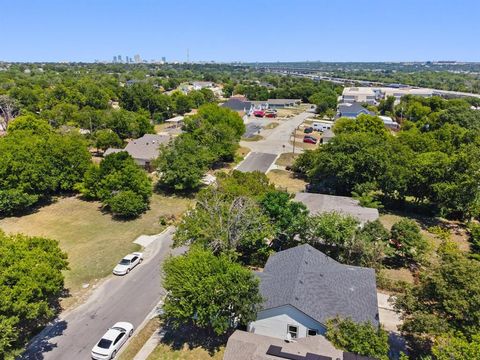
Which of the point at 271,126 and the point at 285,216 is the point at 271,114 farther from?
the point at 285,216

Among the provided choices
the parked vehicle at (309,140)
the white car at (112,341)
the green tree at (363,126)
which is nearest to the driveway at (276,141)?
the parked vehicle at (309,140)

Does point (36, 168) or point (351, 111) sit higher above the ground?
point (351, 111)

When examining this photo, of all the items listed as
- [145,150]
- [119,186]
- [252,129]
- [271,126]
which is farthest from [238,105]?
[119,186]

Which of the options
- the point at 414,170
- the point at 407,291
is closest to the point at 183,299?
the point at 407,291

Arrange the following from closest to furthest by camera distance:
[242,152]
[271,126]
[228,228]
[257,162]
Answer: [228,228] < [257,162] < [242,152] < [271,126]

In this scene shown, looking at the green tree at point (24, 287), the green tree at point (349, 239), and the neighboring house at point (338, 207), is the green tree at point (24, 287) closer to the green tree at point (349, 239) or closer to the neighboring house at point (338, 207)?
the green tree at point (349, 239)

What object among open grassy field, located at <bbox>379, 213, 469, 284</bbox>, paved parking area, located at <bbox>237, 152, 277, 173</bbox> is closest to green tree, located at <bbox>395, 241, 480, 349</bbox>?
open grassy field, located at <bbox>379, 213, 469, 284</bbox>
